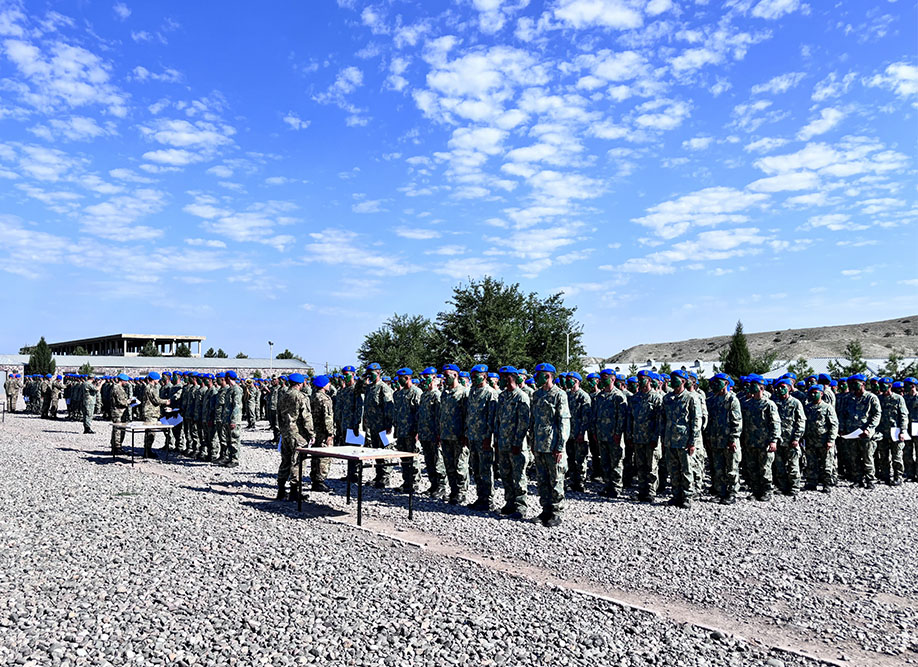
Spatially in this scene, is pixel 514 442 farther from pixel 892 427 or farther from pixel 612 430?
pixel 892 427

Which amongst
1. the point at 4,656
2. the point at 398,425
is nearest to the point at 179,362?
the point at 398,425

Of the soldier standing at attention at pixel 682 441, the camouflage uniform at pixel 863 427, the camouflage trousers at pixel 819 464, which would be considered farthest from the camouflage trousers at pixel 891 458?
the soldier standing at attention at pixel 682 441

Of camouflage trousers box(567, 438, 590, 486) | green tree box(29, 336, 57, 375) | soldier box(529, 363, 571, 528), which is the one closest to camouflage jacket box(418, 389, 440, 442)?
soldier box(529, 363, 571, 528)

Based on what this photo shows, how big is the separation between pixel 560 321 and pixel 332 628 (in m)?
26.4

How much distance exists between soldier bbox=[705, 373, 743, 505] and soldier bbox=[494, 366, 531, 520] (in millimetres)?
3570

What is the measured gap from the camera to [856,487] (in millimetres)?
12547

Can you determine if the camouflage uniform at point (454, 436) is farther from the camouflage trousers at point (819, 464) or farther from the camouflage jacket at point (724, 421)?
the camouflage trousers at point (819, 464)

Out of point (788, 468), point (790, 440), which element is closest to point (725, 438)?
point (790, 440)

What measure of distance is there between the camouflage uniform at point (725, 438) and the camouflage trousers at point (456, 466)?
169 inches

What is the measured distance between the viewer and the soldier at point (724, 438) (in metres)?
10.5

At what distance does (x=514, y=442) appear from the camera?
9430 millimetres

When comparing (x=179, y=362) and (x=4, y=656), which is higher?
(x=179, y=362)

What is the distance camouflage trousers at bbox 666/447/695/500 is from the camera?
1014cm

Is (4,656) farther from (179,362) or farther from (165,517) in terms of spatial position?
(179,362)
